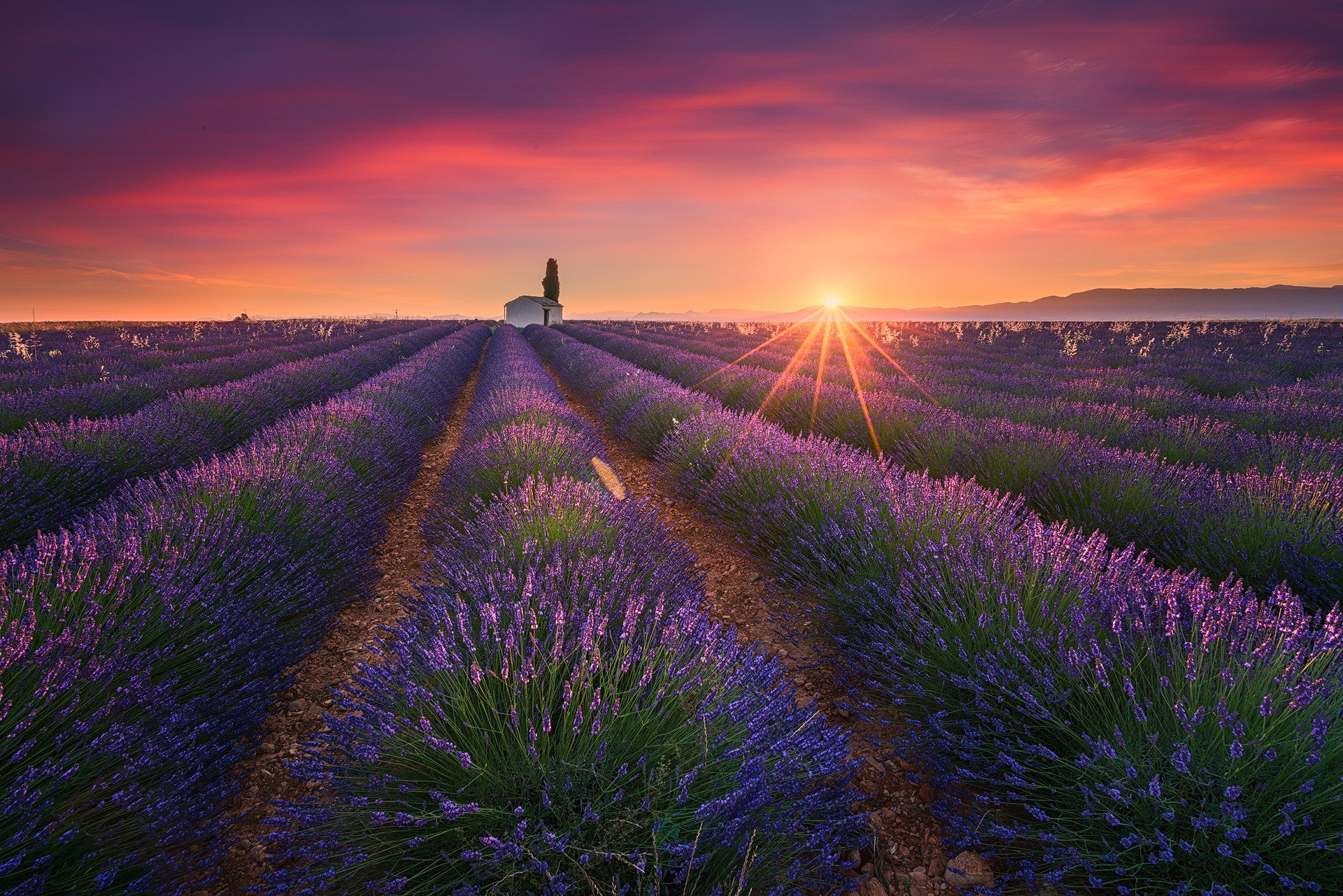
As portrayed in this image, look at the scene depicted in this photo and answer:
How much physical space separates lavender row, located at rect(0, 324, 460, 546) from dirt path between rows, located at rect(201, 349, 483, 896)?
2077 millimetres

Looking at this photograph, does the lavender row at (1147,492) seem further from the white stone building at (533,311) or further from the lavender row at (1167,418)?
the white stone building at (533,311)

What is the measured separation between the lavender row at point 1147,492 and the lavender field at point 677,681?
27 mm

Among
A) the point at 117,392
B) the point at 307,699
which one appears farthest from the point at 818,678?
the point at 117,392

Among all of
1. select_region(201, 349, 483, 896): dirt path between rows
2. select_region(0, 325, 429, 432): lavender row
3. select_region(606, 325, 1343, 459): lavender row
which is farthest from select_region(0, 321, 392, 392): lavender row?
select_region(606, 325, 1343, 459): lavender row

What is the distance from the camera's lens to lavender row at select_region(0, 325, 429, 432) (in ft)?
19.9

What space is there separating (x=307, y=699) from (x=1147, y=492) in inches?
196

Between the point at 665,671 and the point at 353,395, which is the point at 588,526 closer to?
the point at 665,671

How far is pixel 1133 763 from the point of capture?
54.8 inches

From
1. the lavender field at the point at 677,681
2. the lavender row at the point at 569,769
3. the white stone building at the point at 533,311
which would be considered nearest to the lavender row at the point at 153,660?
the lavender field at the point at 677,681

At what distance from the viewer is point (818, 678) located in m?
2.61

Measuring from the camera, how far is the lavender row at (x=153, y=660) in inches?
52.4

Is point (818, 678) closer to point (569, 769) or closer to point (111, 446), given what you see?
point (569, 769)

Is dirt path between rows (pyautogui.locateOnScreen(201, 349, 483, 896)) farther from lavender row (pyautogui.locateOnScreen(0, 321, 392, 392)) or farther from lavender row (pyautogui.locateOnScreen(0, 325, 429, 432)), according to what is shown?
lavender row (pyautogui.locateOnScreen(0, 321, 392, 392))

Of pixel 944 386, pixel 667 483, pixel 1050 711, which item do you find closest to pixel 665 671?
pixel 1050 711
